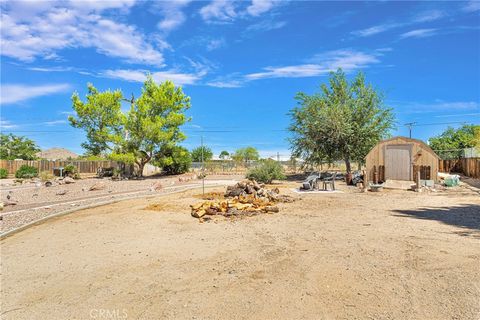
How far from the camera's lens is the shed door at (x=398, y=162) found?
22.5 m

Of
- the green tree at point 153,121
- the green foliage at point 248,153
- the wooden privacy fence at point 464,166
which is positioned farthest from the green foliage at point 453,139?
the green tree at point 153,121

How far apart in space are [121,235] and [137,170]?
1136 inches

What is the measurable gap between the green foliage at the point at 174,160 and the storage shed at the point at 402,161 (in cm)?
1917

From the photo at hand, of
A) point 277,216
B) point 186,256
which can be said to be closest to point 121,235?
point 186,256

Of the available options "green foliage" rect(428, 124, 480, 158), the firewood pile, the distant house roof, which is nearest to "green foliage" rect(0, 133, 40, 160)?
the distant house roof

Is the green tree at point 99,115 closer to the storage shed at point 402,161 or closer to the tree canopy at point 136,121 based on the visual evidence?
the tree canopy at point 136,121

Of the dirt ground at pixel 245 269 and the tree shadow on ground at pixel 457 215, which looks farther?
the tree shadow on ground at pixel 457 215

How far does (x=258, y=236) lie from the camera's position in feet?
26.5

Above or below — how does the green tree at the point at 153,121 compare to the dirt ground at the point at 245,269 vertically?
above

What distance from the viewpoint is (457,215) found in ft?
34.9

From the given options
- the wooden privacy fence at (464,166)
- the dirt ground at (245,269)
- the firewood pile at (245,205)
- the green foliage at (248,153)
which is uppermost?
the green foliage at (248,153)

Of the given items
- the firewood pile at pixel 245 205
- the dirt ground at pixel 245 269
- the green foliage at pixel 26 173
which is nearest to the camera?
the dirt ground at pixel 245 269

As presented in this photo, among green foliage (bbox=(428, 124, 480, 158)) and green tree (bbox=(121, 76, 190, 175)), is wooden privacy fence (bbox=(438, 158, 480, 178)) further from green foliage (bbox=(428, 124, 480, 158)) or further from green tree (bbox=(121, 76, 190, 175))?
green tree (bbox=(121, 76, 190, 175))

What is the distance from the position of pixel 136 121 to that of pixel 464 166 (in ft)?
101
